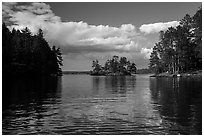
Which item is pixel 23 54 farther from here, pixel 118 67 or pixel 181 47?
pixel 118 67

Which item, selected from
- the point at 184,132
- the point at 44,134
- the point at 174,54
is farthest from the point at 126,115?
the point at 174,54

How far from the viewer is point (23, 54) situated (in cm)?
7081

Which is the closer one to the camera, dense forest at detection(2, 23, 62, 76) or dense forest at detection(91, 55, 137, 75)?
dense forest at detection(2, 23, 62, 76)

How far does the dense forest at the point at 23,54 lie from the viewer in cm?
5869

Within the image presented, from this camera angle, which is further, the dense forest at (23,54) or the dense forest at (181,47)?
the dense forest at (181,47)

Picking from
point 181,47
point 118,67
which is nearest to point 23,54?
point 181,47

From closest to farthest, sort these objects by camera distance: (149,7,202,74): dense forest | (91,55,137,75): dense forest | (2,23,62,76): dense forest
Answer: (2,23,62,76): dense forest
(149,7,202,74): dense forest
(91,55,137,75): dense forest

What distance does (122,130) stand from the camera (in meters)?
12.1

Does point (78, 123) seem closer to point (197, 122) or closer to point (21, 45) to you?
point (197, 122)

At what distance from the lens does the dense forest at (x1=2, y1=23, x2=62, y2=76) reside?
193ft

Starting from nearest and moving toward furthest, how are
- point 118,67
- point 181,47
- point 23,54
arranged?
point 23,54
point 181,47
point 118,67

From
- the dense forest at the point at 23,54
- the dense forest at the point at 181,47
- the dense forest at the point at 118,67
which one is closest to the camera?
the dense forest at the point at 23,54

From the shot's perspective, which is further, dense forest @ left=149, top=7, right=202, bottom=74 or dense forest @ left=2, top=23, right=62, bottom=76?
dense forest @ left=149, top=7, right=202, bottom=74

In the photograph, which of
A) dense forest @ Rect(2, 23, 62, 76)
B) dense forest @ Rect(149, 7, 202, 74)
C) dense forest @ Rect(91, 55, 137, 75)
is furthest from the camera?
dense forest @ Rect(91, 55, 137, 75)
